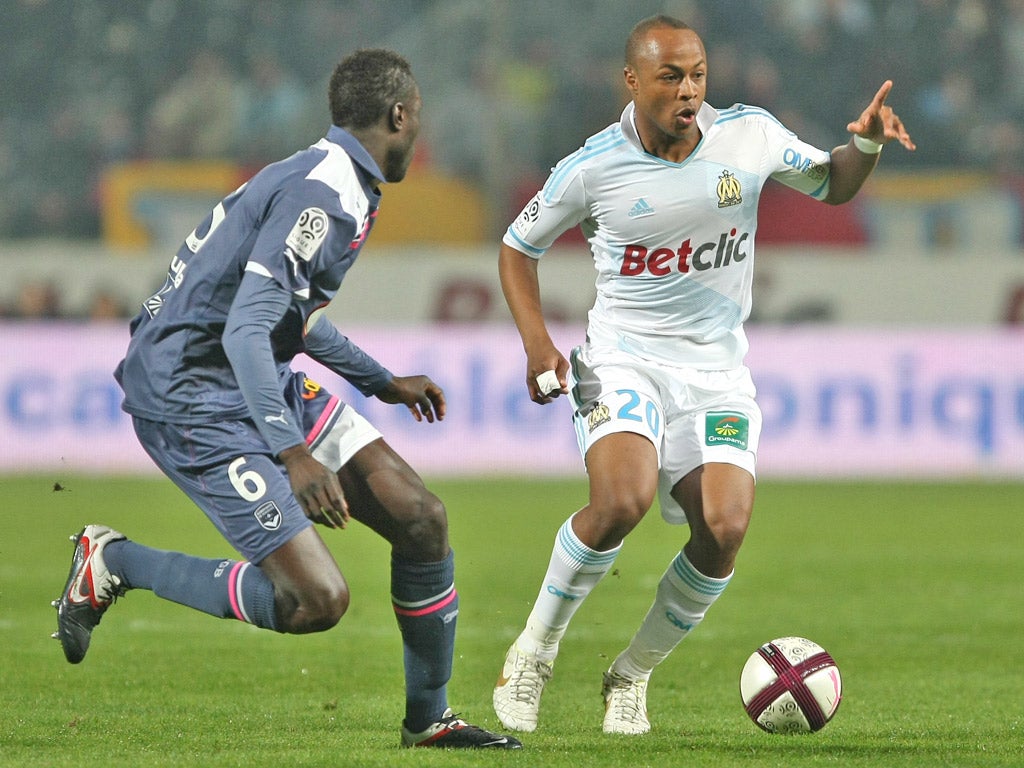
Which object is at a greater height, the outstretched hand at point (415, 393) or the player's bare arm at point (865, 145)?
the player's bare arm at point (865, 145)

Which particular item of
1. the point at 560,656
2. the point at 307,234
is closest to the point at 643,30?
the point at 307,234

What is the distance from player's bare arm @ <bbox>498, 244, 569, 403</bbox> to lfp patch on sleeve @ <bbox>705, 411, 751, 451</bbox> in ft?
1.79

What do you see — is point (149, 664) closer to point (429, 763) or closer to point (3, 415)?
point (429, 763)

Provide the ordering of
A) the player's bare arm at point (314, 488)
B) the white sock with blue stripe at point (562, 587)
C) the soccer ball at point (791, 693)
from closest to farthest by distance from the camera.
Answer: the player's bare arm at point (314, 488)
the soccer ball at point (791, 693)
the white sock with blue stripe at point (562, 587)

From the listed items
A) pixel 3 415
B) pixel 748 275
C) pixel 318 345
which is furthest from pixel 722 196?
pixel 3 415

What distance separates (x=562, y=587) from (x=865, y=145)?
5.99 ft

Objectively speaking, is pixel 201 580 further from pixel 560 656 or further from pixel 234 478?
pixel 560 656

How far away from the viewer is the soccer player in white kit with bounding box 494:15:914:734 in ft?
18.2

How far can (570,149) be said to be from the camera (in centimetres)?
1841

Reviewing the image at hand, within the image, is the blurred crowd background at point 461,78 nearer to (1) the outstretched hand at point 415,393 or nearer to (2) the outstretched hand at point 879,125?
(2) the outstretched hand at point 879,125

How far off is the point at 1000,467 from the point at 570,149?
5903mm

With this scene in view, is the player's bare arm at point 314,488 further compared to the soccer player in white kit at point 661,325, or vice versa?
the soccer player in white kit at point 661,325

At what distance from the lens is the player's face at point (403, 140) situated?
498 cm

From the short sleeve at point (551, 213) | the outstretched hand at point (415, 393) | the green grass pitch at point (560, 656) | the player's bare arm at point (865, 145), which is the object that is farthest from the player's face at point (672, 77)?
the green grass pitch at point (560, 656)
